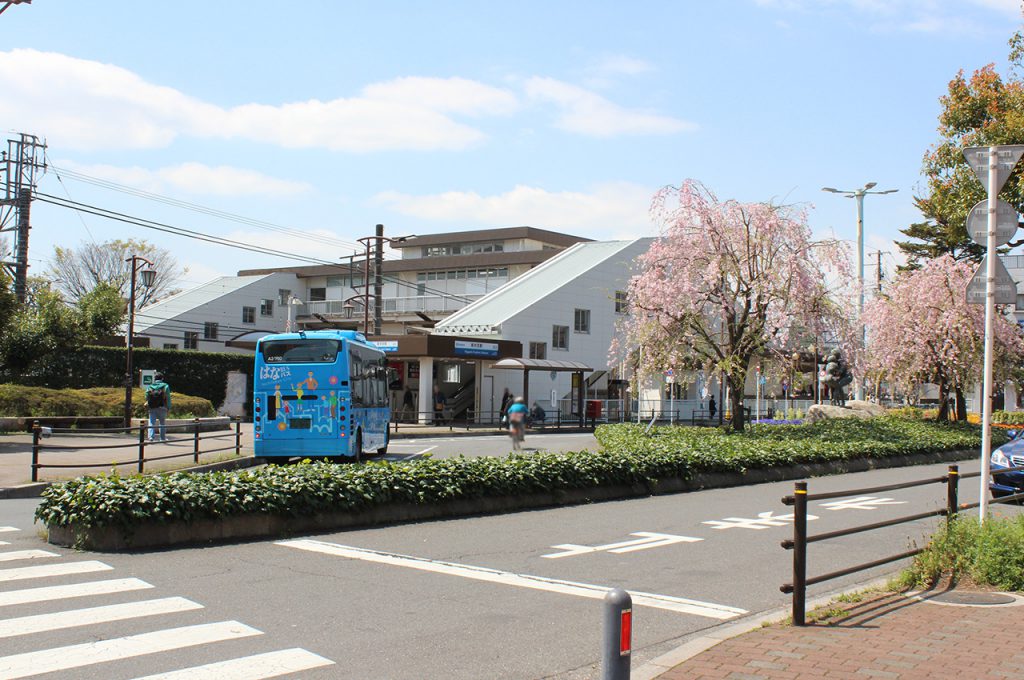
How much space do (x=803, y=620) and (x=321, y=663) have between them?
3.60 meters

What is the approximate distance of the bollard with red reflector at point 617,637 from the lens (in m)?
4.10

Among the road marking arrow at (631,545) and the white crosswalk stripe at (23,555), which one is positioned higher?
the white crosswalk stripe at (23,555)

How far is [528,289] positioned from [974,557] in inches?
1831

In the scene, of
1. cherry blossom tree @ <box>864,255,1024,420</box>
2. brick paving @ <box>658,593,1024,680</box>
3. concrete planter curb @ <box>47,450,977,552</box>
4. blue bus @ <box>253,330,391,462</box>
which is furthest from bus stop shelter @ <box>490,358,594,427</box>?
brick paving @ <box>658,593,1024,680</box>

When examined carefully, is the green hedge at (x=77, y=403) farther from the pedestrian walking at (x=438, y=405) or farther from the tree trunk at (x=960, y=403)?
the tree trunk at (x=960, y=403)

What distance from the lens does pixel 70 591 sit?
27.4 ft

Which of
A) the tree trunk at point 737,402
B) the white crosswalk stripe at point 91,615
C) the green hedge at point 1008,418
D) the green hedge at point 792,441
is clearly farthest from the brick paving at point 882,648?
the green hedge at point 1008,418

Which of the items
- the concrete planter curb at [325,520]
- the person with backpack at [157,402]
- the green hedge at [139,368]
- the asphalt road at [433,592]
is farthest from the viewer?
the green hedge at [139,368]

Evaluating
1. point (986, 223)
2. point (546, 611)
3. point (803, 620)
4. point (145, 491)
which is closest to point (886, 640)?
point (803, 620)

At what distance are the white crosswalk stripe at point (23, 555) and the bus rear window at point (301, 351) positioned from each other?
11533mm

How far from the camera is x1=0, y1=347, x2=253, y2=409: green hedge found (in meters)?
37.8

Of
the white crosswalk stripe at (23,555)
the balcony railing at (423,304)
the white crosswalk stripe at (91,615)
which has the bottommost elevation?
the white crosswalk stripe at (23,555)

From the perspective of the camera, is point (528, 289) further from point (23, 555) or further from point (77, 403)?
point (23, 555)

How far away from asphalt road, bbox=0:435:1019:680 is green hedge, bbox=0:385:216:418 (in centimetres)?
1840
